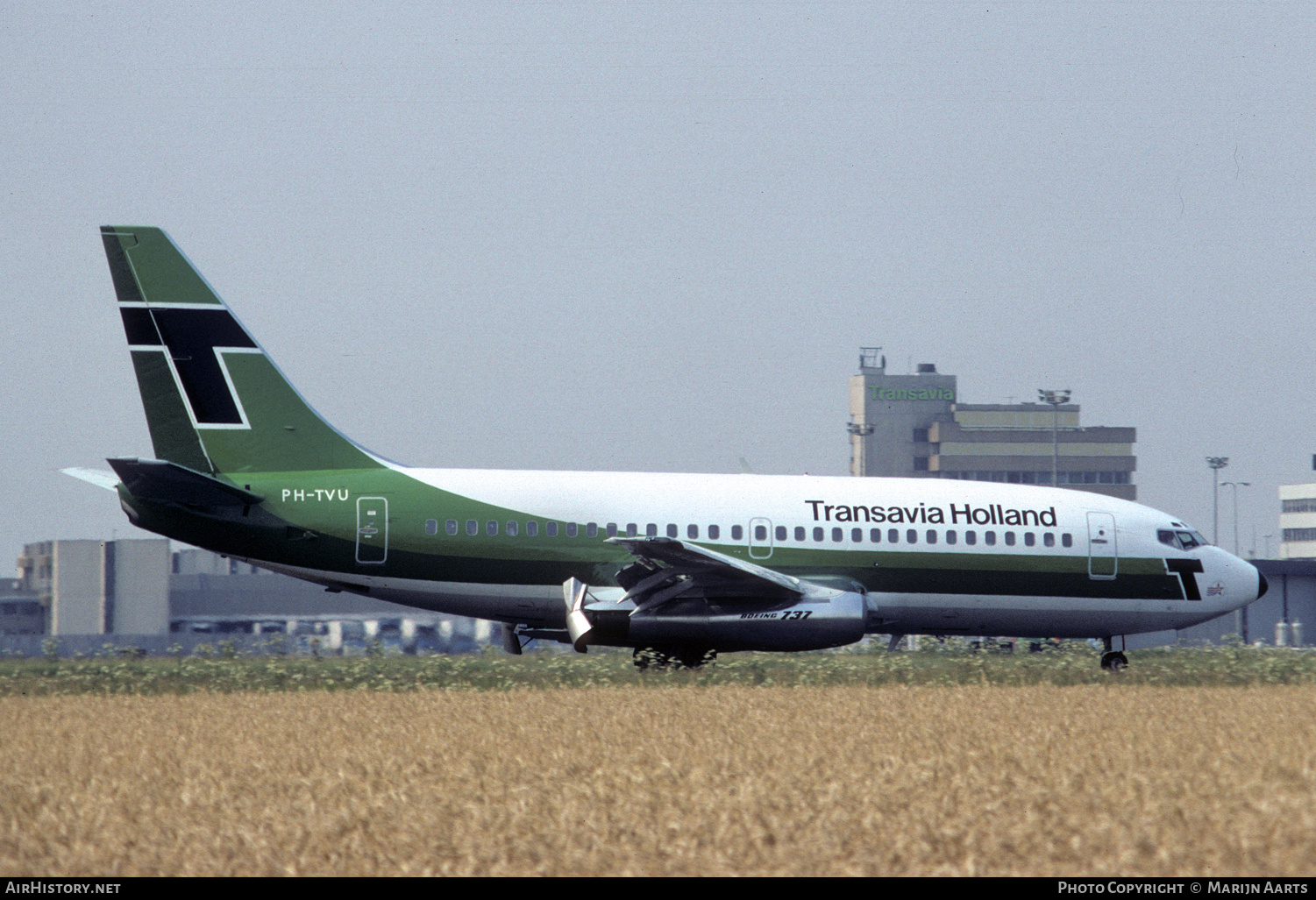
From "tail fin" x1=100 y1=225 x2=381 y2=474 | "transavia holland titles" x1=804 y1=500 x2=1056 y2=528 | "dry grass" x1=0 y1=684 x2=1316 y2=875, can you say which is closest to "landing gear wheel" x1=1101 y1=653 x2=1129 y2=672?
"transavia holland titles" x1=804 y1=500 x2=1056 y2=528

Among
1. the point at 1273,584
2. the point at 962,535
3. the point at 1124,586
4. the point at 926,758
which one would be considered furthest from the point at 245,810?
the point at 1273,584

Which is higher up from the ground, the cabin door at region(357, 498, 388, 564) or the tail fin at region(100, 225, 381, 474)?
the tail fin at region(100, 225, 381, 474)

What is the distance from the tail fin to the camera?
2356 cm

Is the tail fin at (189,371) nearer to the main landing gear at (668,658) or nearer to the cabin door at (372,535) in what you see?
the cabin door at (372,535)

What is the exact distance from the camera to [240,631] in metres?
66.7

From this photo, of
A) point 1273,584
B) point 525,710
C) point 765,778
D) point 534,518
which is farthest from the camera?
point 1273,584

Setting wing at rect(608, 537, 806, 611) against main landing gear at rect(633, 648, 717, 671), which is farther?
main landing gear at rect(633, 648, 717, 671)

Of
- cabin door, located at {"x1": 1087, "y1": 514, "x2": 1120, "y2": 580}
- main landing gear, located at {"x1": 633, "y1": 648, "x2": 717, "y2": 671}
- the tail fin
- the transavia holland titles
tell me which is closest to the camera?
the tail fin

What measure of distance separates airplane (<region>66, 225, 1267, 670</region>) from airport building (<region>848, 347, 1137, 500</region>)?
115m

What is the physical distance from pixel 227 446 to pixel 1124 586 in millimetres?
15789

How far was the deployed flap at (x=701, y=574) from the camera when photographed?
22141mm

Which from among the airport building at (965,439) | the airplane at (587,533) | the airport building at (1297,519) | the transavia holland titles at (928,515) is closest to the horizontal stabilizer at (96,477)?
the airplane at (587,533)

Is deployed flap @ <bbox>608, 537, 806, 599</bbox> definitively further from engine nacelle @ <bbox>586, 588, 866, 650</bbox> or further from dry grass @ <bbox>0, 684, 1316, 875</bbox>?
dry grass @ <bbox>0, 684, 1316, 875</bbox>
